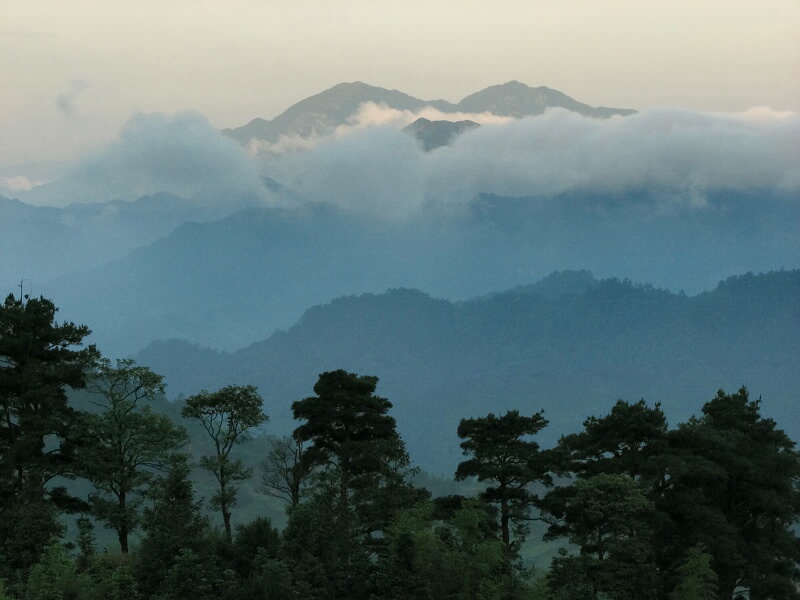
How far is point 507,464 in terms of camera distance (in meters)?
56.7

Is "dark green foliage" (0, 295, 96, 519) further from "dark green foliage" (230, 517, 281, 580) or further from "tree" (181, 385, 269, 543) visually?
"dark green foliage" (230, 517, 281, 580)

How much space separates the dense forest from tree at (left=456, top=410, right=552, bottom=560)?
0.12m

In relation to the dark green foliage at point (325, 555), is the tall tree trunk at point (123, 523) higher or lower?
higher

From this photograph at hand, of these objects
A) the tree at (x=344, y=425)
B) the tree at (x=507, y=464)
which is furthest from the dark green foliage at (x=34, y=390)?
the tree at (x=507, y=464)

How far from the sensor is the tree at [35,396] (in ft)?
181

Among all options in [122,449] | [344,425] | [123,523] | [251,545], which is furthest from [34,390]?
[344,425]

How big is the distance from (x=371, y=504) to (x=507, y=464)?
819 cm

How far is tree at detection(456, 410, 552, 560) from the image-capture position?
56.8 metres

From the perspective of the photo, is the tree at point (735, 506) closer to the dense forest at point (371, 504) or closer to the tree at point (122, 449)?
the dense forest at point (371, 504)

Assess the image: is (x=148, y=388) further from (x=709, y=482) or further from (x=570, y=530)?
(x=709, y=482)

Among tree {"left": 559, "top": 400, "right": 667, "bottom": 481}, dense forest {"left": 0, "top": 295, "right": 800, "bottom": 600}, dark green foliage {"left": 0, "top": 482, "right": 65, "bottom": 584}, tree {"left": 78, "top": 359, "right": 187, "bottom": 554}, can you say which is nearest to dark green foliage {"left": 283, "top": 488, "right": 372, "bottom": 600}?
dense forest {"left": 0, "top": 295, "right": 800, "bottom": 600}

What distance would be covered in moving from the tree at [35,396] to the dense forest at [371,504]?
131 millimetres

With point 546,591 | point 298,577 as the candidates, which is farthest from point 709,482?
point 298,577

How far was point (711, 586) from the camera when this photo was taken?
5059 cm
